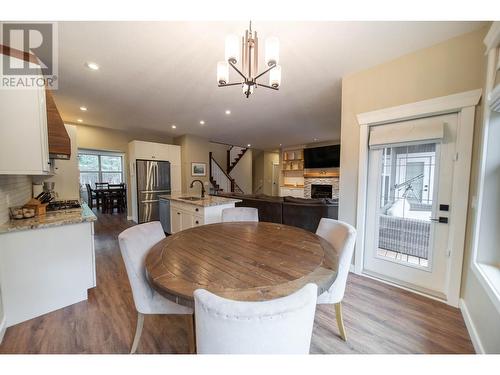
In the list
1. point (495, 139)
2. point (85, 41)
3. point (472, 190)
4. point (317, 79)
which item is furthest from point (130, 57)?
point (472, 190)

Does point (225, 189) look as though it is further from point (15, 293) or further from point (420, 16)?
point (420, 16)

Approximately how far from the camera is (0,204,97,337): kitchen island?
1675 millimetres

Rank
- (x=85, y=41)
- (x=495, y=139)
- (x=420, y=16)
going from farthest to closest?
(x=85, y=41) → (x=495, y=139) → (x=420, y=16)

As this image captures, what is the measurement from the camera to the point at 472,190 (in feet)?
5.90

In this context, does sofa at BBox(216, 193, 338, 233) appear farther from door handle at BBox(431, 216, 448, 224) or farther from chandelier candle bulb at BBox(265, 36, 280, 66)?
chandelier candle bulb at BBox(265, 36, 280, 66)

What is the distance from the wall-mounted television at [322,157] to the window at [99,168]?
7080 mm

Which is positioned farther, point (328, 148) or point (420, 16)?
point (328, 148)

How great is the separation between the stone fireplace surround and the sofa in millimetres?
3554

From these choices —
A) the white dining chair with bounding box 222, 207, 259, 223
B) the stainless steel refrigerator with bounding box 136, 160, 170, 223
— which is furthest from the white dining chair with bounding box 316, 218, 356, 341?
the stainless steel refrigerator with bounding box 136, 160, 170, 223

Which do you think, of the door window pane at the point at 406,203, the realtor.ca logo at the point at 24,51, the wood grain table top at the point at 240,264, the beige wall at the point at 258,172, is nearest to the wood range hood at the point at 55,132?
the realtor.ca logo at the point at 24,51

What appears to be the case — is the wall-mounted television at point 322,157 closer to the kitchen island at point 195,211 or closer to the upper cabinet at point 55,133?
the kitchen island at point 195,211

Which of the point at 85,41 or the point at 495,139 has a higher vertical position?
the point at 85,41

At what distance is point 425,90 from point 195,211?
3237 mm

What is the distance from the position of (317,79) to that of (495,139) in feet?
6.14
